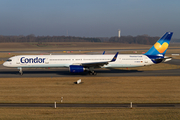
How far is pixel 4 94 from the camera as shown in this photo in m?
22.6

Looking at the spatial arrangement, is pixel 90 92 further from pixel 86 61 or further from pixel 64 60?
pixel 64 60

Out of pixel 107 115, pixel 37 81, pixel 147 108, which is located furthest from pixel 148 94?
pixel 37 81

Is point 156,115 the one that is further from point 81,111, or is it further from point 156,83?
point 156,83

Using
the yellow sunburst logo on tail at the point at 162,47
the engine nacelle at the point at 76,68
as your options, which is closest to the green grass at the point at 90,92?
the engine nacelle at the point at 76,68

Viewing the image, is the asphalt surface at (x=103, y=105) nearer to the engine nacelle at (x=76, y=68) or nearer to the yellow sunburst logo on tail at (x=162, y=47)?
the engine nacelle at (x=76, y=68)

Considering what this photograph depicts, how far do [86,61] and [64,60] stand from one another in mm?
4364

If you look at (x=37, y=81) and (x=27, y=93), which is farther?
(x=37, y=81)

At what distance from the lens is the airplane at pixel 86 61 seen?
118 feet

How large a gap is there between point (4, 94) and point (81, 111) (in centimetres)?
1125

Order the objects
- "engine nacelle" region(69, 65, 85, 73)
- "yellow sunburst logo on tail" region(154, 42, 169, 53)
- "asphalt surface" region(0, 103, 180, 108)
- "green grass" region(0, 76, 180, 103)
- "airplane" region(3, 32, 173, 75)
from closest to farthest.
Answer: "asphalt surface" region(0, 103, 180, 108)
"green grass" region(0, 76, 180, 103)
"engine nacelle" region(69, 65, 85, 73)
"airplane" region(3, 32, 173, 75)
"yellow sunburst logo on tail" region(154, 42, 169, 53)

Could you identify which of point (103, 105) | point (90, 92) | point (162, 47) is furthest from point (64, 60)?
point (162, 47)

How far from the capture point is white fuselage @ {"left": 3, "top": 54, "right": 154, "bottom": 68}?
36.1m

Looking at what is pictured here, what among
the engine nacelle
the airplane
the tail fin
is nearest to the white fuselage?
the airplane

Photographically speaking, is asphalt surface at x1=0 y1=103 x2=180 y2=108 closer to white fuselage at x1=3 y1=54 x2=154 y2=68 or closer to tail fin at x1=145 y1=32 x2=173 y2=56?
white fuselage at x1=3 y1=54 x2=154 y2=68
